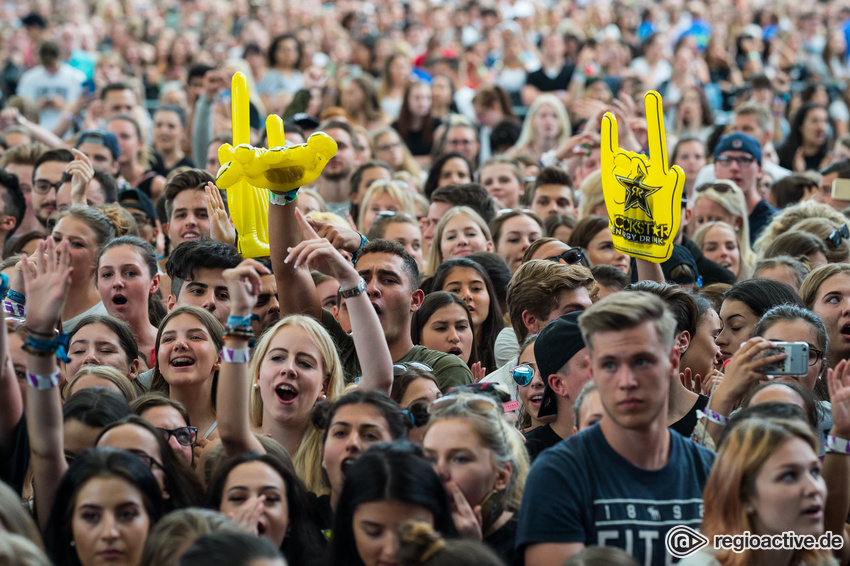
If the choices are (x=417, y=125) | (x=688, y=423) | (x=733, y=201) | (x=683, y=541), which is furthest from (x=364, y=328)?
(x=417, y=125)

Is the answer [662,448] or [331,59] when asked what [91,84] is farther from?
[662,448]

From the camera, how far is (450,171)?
8484 mm

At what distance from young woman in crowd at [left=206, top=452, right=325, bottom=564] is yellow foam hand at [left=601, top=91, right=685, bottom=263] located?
2309 millimetres

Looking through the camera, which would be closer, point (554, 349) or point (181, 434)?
point (181, 434)

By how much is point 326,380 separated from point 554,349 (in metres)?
0.98

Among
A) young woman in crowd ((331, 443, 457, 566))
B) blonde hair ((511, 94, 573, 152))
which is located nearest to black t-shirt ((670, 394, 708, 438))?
young woman in crowd ((331, 443, 457, 566))

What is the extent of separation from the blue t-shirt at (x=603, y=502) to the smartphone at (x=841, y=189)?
15.7ft

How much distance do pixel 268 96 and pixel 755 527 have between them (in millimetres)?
10158

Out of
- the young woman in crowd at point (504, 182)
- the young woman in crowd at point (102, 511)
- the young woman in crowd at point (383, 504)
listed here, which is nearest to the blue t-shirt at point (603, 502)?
the young woman in crowd at point (383, 504)

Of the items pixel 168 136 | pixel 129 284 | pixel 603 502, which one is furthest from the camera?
pixel 168 136

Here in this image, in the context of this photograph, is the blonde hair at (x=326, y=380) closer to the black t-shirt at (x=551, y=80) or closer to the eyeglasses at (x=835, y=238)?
the eyeglasses at (x=835, y=238)

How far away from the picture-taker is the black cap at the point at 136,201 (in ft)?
24.2

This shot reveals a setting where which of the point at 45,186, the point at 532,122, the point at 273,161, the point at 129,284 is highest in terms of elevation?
the point at 532,122

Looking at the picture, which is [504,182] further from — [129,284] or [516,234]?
[129,284]
